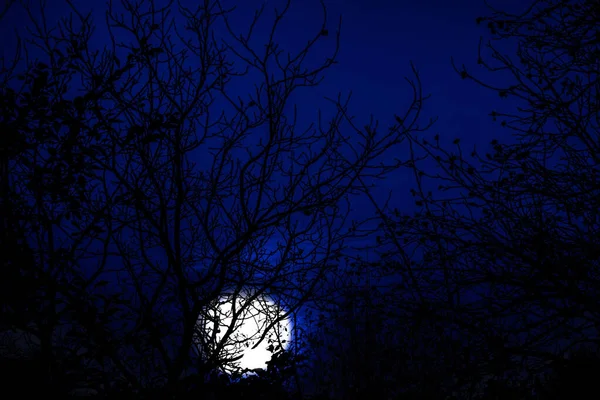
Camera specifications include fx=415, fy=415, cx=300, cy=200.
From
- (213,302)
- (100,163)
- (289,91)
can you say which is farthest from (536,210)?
(100,163)

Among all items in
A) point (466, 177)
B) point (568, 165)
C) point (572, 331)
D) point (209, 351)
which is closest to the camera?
point (572, 331)

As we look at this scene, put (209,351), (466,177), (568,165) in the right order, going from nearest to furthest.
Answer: (466,177)
(568,165)
(209,351)

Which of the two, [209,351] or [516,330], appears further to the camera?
[209,351]

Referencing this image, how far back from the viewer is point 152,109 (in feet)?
13.2

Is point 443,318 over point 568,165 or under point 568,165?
under

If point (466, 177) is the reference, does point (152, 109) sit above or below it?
above

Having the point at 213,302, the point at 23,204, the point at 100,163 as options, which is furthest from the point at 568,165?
the point at 23,204

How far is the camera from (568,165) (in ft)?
13.6

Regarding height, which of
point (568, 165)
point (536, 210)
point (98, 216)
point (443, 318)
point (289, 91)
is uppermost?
point (289, 91)

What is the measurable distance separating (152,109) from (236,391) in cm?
300

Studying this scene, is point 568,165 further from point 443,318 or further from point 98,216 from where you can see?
point 98,216

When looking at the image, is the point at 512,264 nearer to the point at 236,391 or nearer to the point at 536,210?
the point at 536,210

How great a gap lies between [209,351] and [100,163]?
2.25m

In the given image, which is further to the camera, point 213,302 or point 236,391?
point 213,302
